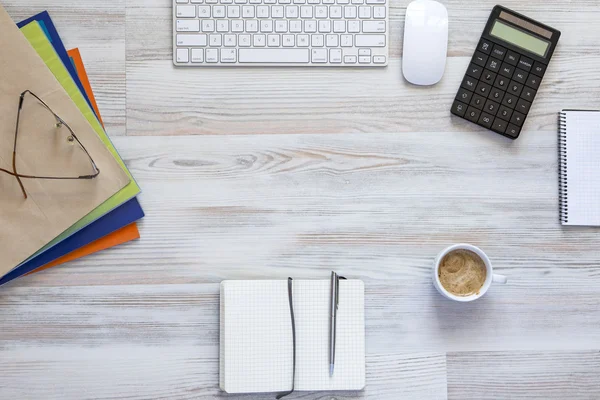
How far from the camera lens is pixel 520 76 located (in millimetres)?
862

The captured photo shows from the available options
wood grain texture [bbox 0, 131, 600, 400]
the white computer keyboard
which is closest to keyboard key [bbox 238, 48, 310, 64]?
the white computer keyboard

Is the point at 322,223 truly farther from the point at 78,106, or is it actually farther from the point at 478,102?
the point at 78,106

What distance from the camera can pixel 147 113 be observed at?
2.80 feet

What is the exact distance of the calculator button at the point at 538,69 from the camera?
86 centimetres

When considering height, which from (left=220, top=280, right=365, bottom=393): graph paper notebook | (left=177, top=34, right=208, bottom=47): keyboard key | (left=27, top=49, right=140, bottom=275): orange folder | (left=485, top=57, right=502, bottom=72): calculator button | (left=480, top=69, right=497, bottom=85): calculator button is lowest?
(left=220, top=280, right=365, bottom=393): graph paper notebook

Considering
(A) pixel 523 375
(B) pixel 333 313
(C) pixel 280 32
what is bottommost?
(A) pixel 523 375

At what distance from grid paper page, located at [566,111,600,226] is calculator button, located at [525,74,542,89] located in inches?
2.7

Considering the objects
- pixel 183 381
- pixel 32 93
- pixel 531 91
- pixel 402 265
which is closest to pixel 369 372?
pixel 402 265

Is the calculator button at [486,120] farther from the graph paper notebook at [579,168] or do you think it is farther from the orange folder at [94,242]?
the orange folder at [94,242]

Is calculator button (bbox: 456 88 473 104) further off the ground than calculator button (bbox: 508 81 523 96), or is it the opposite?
calculator button (bbox: 508 81 523 96)

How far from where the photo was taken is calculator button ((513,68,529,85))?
0.86 meters

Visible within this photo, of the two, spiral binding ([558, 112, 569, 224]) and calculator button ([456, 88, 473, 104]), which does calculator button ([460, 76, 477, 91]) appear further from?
spiral binding ([558, 112, 569, 224])

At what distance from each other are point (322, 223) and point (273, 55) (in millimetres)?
272

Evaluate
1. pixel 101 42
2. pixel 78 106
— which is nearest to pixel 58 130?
pixel 78 106
